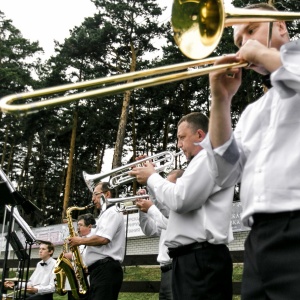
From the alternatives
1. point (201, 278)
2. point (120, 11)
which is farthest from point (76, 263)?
point (120, 11)

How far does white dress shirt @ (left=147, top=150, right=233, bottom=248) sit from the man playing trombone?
0.97 meters

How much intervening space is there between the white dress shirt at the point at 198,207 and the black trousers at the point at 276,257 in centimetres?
129

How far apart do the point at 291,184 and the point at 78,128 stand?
31.6 metres

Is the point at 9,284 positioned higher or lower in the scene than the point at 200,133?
lower

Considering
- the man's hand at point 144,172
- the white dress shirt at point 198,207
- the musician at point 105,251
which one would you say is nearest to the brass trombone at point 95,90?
the white dress shirt at point 198,207

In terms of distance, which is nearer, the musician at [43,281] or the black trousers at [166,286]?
the black trousers at [166,286]

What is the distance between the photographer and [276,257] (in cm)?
197

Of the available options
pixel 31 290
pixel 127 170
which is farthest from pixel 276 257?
pixel 31 290

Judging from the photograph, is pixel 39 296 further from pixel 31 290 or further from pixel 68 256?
pixel 68 256

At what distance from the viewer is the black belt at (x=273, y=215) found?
1987mm

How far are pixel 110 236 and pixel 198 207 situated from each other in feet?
11.3

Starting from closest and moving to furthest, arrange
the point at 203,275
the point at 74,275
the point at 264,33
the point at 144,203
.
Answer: the point at 264,33
the point at 203,275
the point at 144,203
the point at 74,275

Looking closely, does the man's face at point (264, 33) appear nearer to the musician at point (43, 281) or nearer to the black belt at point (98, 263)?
the black belt at point (98, 263)

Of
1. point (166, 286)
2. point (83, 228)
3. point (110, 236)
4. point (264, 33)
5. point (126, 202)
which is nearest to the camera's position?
point (264, 33)
